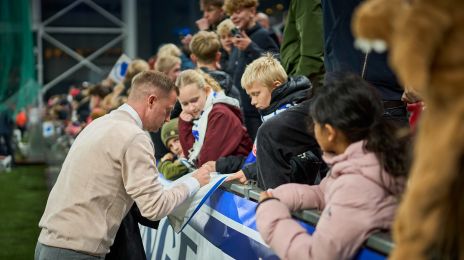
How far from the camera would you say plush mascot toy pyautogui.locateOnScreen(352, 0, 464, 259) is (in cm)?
203

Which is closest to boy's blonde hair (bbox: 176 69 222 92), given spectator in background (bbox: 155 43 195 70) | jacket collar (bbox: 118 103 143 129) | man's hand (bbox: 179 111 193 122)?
man's hand (bbox: 179 111 193 122)

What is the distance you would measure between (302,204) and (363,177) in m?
0.61

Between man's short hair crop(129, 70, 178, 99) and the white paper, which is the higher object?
man's short hair crop(129, 70, 178, 99)

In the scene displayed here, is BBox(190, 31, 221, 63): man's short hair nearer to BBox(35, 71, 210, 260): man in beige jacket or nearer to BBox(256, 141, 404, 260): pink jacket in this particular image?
BBox(35, 71, 210, 260): man in beige jacket

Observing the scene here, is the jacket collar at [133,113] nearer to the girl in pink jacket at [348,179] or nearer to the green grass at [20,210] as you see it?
the girl in pink jacket at [348,179]

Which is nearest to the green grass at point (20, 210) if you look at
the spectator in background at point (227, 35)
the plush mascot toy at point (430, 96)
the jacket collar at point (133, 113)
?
the spectator in background at point (227, 35)

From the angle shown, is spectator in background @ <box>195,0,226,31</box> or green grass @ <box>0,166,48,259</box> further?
green grass @ <box>0,166,48,259</box>

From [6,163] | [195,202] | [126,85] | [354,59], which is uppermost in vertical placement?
[354,59]

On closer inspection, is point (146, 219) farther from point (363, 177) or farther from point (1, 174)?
point (1, 174)

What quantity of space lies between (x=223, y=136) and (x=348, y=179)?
9.13 ft

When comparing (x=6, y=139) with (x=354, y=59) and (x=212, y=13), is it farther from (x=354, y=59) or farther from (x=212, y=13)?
(x=354, y=59)

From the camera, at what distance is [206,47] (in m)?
7.11

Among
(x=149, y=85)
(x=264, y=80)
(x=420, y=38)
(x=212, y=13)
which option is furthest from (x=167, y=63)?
(x=420, y=38)

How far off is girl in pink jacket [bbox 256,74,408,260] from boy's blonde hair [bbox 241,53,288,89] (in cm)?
158
